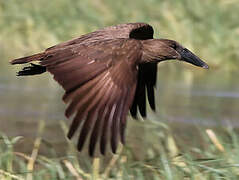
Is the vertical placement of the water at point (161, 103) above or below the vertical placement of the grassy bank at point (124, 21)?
below

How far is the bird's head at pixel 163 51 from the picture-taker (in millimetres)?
6441

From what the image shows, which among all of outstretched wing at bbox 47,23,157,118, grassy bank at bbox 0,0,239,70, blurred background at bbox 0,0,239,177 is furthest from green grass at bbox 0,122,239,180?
grassy bank at bbox 0,0,239,70

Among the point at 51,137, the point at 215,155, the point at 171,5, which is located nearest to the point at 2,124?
the point at 51,137

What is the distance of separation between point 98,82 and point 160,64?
7.87 meters

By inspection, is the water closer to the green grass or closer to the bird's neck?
the green grass

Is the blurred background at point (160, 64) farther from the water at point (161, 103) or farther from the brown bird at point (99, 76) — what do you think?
the brown bird at point (99, 76)

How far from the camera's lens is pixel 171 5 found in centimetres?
1538

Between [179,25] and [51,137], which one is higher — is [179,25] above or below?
above

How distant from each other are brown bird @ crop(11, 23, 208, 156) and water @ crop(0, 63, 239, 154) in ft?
8.03

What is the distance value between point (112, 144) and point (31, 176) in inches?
42.2

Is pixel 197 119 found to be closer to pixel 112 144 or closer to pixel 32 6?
pixel 112 144

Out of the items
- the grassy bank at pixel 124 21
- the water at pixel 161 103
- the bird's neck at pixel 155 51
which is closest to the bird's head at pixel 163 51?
the bird's neck at pixel 155 51

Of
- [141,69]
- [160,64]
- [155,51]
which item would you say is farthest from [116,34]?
[160,64]

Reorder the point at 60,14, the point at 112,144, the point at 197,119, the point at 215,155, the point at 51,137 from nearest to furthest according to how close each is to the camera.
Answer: the point at 112,144, the point at 215,155, the point at 51,137, the point at 197,119, the point at 60,14
